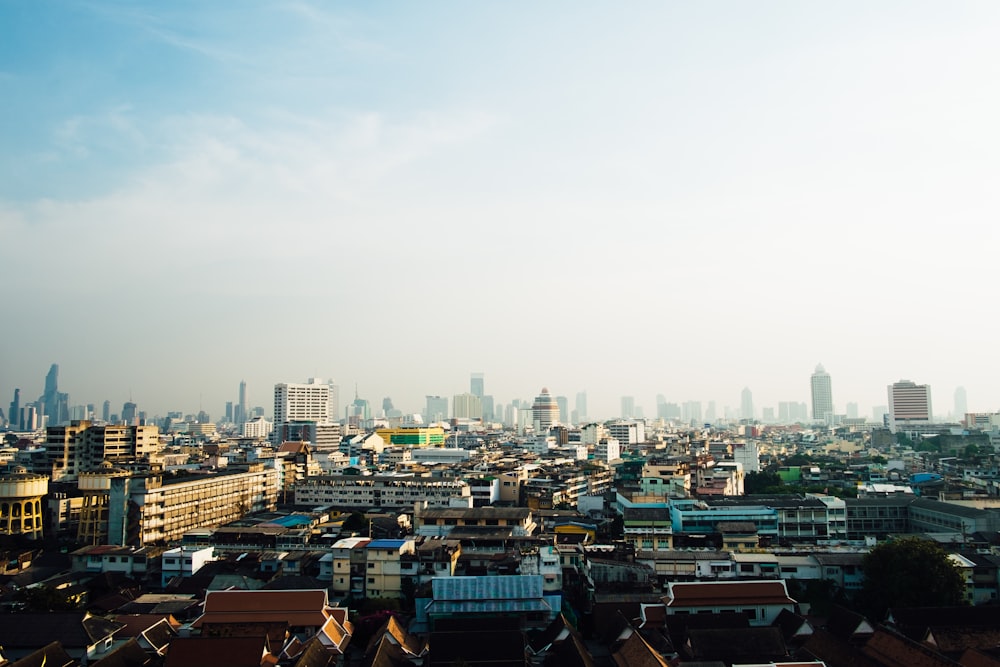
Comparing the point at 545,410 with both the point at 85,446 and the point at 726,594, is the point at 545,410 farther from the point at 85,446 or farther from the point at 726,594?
the point at 726,594

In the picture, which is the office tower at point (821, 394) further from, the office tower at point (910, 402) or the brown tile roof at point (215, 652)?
the brown tile roof at point (215, 652)

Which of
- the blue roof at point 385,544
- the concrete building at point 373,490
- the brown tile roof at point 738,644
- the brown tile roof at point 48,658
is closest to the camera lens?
the brown tile roof at point 48,658

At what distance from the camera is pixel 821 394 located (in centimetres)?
13375

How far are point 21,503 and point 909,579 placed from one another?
26.8m

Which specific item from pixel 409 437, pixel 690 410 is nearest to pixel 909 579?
pixel 409 437

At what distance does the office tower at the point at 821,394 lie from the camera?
132625 mm

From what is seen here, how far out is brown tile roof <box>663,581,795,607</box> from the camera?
1579 centimetres

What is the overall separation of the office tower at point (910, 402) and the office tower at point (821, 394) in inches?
1857

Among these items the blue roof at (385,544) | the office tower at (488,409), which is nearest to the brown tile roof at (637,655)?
the blue roof at (385,544)

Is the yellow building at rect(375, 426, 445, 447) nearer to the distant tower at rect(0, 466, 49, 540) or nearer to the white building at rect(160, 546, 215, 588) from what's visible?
the distant tower at rect(0, 466, 49, 540)

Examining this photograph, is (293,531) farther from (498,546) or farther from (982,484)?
(982,484)

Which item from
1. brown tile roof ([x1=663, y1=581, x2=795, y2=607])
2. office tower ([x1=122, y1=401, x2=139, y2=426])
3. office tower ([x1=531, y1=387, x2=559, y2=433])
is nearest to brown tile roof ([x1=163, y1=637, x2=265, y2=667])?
brown tile roof ([x1=663, y1=581, x2=795, y2=607])

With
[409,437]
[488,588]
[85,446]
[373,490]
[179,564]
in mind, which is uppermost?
[85,446]

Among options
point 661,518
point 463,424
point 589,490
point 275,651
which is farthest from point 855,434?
point 275,651
